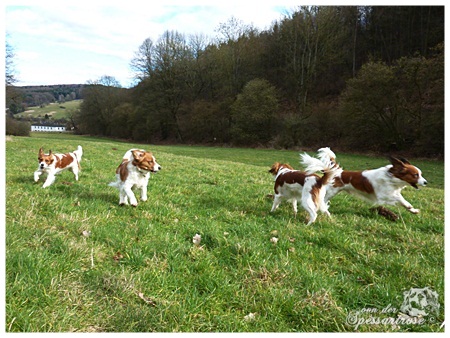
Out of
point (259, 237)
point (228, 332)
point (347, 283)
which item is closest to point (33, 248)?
point (228, 332)

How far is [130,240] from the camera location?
13.3ft

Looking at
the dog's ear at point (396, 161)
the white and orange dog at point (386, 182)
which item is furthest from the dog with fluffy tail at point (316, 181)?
the dog's ear at point (396, 161)

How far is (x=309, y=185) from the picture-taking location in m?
5.66

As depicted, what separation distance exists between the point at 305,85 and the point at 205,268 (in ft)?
152

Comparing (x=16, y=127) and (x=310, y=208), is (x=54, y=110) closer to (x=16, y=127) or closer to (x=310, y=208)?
(x=16, y=127)

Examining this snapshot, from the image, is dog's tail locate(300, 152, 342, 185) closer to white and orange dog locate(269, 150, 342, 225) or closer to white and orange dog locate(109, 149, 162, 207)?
white and orange dog locate(269, 150, 342, 225)

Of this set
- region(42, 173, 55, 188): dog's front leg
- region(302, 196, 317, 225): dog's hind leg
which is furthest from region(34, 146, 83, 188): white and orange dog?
region(302, 196, 317, 225): dog's hind leg

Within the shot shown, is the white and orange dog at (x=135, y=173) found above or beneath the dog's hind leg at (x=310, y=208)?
above

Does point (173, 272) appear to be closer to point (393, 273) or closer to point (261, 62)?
point (393, 273)

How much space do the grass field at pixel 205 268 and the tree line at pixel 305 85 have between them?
87.9 feet

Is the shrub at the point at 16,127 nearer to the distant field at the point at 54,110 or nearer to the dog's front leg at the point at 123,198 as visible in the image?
the dog's front leg at the point at 123,198

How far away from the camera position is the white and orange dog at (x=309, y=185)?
548 cm

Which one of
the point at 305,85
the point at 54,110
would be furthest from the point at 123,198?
the point at 54,110

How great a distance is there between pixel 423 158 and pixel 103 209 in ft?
98.6
